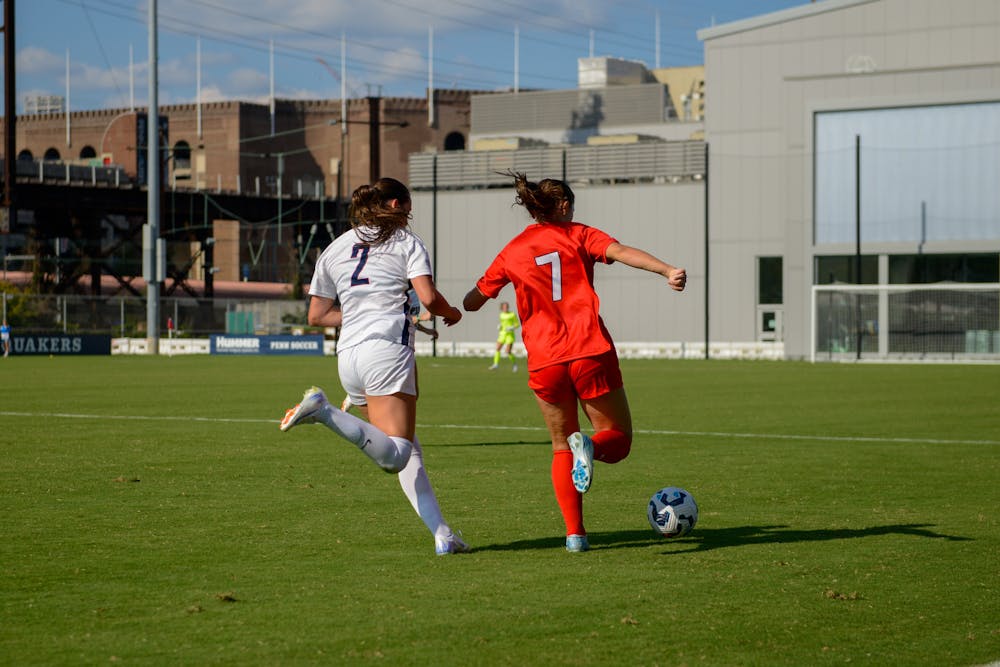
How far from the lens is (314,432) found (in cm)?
1642

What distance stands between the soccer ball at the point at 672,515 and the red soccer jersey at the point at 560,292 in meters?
1.19

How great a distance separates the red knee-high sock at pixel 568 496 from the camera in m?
7.61

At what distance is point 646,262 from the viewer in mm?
7410

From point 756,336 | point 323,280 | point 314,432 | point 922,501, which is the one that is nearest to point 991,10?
point 756,336

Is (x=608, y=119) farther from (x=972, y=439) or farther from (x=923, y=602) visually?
(x=923, y=602)

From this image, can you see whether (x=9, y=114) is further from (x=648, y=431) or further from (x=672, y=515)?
(x=672, y=515)

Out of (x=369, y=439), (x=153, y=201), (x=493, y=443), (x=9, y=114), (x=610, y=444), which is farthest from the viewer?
(x=9, y=114)

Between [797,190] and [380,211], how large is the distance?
4603cm

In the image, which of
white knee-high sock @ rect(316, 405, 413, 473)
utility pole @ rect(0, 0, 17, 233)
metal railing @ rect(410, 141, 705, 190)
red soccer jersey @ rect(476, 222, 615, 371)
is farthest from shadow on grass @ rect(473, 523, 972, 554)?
utility pole @ rect(0, 0, 17, 233)

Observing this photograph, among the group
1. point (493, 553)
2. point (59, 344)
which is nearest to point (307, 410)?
point (493, 553)

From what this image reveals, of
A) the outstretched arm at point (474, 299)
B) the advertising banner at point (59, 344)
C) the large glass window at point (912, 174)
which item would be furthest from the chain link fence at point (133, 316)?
the outstretched arm at point (474, 299)

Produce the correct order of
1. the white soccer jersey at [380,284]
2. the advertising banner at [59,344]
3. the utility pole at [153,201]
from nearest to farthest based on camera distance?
the white soccer jersey at [380,284] → the utility pole at [153,201] → the advertising banner at [59,344]

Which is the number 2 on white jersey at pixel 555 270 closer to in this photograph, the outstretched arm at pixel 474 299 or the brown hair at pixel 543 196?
the brown hair at pixel 543 196

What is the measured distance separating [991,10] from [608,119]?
29862 millimetres
